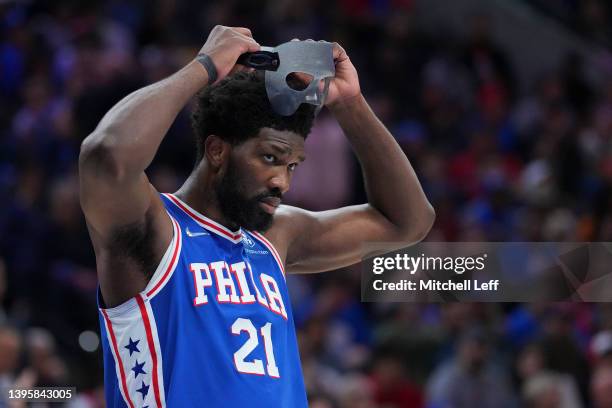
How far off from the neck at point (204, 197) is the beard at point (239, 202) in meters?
0.02

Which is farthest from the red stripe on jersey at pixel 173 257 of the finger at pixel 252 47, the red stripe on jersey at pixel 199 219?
the finger at pixel 252 47

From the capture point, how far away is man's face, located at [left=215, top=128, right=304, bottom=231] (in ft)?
10.7

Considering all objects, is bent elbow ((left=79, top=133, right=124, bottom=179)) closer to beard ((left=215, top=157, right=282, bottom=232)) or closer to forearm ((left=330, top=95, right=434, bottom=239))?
beard ((left=215, top=157, right=282, bottom=232))

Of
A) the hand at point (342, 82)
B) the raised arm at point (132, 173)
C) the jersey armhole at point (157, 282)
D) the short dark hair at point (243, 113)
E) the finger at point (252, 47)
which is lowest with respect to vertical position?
the jersey armhole at point (157, 282)

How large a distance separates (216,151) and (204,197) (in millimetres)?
151

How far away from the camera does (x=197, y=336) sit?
3.12 meters

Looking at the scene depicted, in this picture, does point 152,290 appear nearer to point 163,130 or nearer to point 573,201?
point 163,130

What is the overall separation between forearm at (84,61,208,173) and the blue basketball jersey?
0.40 m

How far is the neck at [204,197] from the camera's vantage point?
133 inches

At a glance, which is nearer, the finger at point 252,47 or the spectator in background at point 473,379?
the finger at point 252,47

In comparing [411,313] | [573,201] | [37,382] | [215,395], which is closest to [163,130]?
[215,395]

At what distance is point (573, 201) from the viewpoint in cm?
870

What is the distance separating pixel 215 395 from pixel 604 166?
Result: 6.44 metres

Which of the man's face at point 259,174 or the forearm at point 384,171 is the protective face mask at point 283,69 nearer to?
the man's face at point 259,174
